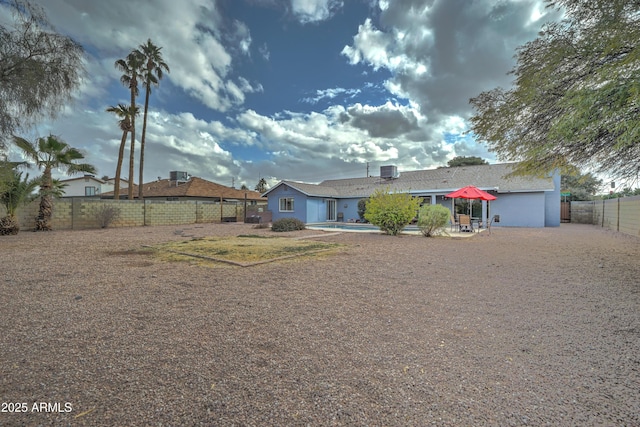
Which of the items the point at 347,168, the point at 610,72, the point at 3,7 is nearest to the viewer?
the point at 610,72

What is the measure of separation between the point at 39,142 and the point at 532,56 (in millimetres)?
20403

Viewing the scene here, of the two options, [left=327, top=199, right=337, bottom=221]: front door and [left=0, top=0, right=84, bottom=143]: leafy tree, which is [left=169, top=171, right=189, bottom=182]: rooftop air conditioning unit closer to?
[left=327, top=199, right=337, bottom=221]: front door

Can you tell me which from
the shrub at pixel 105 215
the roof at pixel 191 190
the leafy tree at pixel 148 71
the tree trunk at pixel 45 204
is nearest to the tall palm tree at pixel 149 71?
the leafy tree at pixel 148 71

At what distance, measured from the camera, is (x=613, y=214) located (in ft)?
58.5

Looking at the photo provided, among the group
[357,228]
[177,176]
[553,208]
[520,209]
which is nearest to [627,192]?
[553,208]

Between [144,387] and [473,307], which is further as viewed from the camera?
[473,307]

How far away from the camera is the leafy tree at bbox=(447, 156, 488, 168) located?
137ft

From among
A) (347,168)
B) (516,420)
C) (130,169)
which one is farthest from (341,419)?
(347,168)

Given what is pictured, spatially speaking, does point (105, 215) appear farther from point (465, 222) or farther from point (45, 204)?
point (465, 222)

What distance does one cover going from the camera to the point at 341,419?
1949mm

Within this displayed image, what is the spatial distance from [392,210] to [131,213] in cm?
1669

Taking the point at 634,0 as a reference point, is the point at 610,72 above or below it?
below

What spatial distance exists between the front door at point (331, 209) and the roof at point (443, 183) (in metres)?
0.83

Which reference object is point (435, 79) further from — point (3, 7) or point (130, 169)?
point (130, 169)
